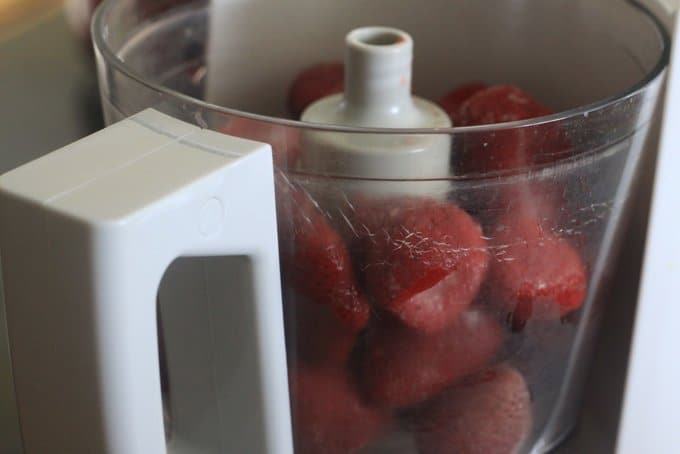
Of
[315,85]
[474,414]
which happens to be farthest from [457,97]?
[474,414]

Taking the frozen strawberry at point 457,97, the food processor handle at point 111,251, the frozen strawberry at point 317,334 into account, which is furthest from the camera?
the frozen strawberry at point 457,97

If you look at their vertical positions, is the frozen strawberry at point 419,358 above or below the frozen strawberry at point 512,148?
below

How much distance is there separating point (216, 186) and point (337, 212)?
0.08 metres

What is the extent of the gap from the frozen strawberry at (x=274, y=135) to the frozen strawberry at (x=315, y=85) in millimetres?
158

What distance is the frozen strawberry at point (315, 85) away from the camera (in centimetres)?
47

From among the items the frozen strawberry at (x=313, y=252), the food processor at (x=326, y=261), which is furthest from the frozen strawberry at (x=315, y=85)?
the frozen strawberry at (x=313, y=252)

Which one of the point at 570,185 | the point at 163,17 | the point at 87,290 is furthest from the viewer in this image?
the point at 163,17

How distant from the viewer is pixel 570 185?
1.12 ft

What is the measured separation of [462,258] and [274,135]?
0.09 metres

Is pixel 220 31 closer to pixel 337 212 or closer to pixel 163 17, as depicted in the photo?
pixel 163 17

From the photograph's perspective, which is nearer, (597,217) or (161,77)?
(597,217)

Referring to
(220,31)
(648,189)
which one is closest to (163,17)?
(220,31)

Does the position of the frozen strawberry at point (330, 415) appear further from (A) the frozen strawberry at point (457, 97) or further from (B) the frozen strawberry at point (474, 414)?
(A) the frozen strawberry at point (457, 97)

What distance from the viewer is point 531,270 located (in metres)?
0.34
